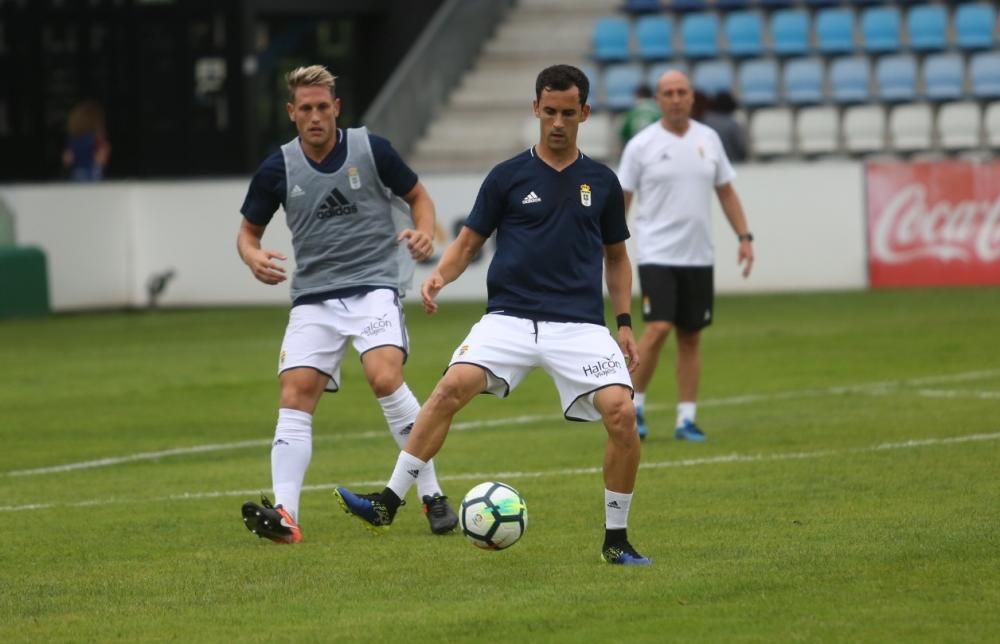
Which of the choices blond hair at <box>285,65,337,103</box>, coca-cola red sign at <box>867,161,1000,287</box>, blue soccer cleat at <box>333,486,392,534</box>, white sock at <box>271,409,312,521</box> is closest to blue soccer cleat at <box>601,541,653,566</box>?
blue soccer cleat at <box>333,486,392,534</box>

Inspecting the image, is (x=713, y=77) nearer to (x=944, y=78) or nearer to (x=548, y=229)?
(x=944, y=78)

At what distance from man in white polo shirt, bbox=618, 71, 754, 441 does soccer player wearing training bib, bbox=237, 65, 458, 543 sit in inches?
144

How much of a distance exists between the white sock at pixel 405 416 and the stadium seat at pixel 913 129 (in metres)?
18.7

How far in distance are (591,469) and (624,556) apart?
11.2ft

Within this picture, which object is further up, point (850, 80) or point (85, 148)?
point (850, 80)

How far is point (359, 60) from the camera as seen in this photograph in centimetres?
3316

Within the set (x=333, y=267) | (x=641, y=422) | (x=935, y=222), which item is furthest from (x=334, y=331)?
(x=935, y=222)

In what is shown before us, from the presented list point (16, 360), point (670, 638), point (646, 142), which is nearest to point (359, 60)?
point (16, 360)

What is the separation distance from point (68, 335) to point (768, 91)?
11.5 m

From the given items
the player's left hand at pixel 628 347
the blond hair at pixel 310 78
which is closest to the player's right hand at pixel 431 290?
the player's left hand at pixel 628 347

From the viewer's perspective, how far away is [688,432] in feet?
41.9

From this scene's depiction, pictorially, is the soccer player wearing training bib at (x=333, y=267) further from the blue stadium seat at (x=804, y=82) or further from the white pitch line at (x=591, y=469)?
the blue stadium seat at (x=804, y=82)

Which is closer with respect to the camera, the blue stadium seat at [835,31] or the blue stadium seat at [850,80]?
the blue stadium seat at [850,80]

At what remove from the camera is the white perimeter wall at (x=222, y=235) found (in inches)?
958
